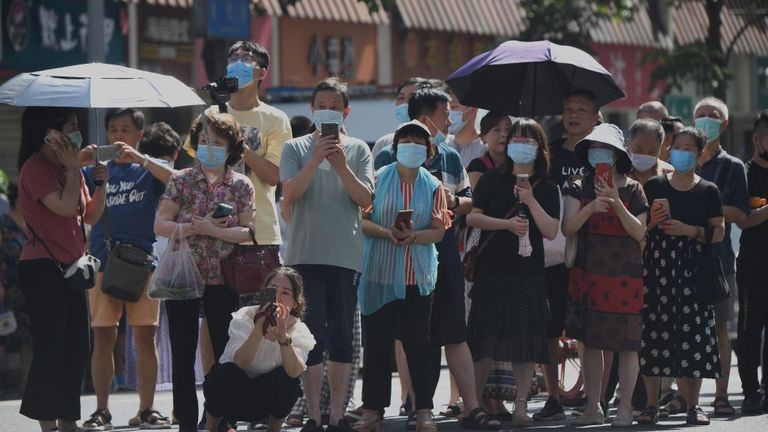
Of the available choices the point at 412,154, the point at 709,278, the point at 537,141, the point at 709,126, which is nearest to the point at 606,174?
the point at 537,141

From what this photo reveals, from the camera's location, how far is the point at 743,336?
463 inches

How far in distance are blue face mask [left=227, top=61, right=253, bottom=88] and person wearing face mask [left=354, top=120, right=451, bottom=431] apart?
3.11 ft

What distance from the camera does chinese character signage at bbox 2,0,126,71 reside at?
70.3 ft

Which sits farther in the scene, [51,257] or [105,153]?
[105,153]

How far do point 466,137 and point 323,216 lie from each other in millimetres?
2390

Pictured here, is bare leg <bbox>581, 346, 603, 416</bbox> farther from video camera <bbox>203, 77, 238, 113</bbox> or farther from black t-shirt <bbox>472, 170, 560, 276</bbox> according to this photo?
video camera <bbox>203, 77, 238, 113</bbox>

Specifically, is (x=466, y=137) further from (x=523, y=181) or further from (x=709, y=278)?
(x=709, y=278)

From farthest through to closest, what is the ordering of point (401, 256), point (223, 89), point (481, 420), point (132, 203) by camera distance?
1. point (132, 203)
2. point (481, 420)
3. point (401, 256)
4. point (223, 89)

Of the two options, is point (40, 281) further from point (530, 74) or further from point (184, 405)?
point (530, 74)

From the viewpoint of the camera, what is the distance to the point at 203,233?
973 centimetres

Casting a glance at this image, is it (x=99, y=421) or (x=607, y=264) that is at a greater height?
(x=607, y=264)

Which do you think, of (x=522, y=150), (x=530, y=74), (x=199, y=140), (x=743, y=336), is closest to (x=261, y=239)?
(x=199, y=140)

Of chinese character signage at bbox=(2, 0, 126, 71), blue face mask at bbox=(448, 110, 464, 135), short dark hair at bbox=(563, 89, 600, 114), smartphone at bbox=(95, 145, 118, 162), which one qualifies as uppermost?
chinese character signage at bbox=(2, 0, 126, 71)

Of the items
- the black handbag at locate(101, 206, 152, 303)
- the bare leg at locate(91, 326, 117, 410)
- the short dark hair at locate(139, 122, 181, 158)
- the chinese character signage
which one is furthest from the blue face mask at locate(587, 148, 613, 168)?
the chinese character signage
